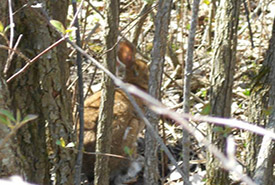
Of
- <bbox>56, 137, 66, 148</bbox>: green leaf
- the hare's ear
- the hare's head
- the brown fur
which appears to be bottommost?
the brown fur

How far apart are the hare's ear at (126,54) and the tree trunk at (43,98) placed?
262 centimetres

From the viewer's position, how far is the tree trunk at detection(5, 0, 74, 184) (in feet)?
8.22

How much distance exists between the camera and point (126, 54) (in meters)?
5.55

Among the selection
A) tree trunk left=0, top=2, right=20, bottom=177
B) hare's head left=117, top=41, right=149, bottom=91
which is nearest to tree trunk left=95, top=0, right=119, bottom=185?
tree trunk left=0, top=2, right=20, bottom=177

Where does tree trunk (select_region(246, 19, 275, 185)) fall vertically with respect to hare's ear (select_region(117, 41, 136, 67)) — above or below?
below

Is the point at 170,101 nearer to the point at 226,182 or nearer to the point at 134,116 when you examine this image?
the point at 134,116

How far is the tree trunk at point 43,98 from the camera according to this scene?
2.51 m

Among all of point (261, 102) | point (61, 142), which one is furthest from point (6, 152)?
point (261, 102)

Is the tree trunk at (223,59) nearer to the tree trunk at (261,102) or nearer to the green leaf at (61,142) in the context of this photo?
the tree trunk at (261,102)

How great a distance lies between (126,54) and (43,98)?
120 inches

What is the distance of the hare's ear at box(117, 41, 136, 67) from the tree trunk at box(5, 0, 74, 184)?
103 inches

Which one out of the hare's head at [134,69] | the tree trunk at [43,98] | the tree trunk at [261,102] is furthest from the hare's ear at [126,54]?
the tree trunk at [43,98]

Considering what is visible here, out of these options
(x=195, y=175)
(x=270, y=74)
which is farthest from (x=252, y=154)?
(x=195, y=175)

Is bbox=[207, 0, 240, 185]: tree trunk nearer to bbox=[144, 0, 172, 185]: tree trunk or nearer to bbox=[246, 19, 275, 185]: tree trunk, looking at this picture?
bbox=[246, 19, 275, 185]: tree trunk
